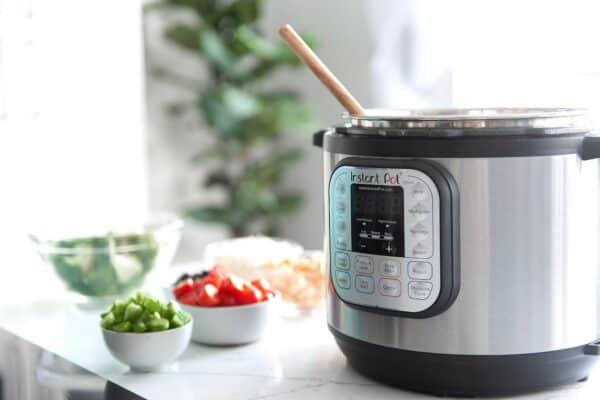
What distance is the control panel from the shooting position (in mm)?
917

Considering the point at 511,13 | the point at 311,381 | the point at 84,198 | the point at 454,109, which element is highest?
the point at 511,13

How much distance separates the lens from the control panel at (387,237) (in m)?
0.92

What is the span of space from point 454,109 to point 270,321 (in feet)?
1.35

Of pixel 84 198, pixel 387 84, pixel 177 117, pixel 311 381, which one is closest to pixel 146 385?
pixel 311 381

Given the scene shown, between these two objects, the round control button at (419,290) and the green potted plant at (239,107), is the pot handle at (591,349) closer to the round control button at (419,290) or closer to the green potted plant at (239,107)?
the round control button at (419,290)

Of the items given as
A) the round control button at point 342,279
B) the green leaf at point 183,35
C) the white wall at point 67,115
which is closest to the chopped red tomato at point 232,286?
the round control button at point 342,279

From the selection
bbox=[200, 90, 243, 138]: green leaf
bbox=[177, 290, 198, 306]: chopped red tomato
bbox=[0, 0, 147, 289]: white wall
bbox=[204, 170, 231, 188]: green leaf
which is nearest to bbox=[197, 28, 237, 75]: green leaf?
bbox=[200, 90, 243, 138]: green leaf

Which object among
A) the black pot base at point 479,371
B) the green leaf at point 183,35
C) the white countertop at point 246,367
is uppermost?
the green leaf at point 183,35

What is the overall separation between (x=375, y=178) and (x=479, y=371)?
0.24 m

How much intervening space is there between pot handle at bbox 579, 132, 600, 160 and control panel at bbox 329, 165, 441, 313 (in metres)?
0.17

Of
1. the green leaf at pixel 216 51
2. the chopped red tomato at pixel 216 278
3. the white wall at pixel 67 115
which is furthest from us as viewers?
the green leaf at pixel 216 51

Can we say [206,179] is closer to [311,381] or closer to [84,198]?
[84,198]

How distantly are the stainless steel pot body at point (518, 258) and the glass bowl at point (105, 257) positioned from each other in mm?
600

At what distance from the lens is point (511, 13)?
2.07m
